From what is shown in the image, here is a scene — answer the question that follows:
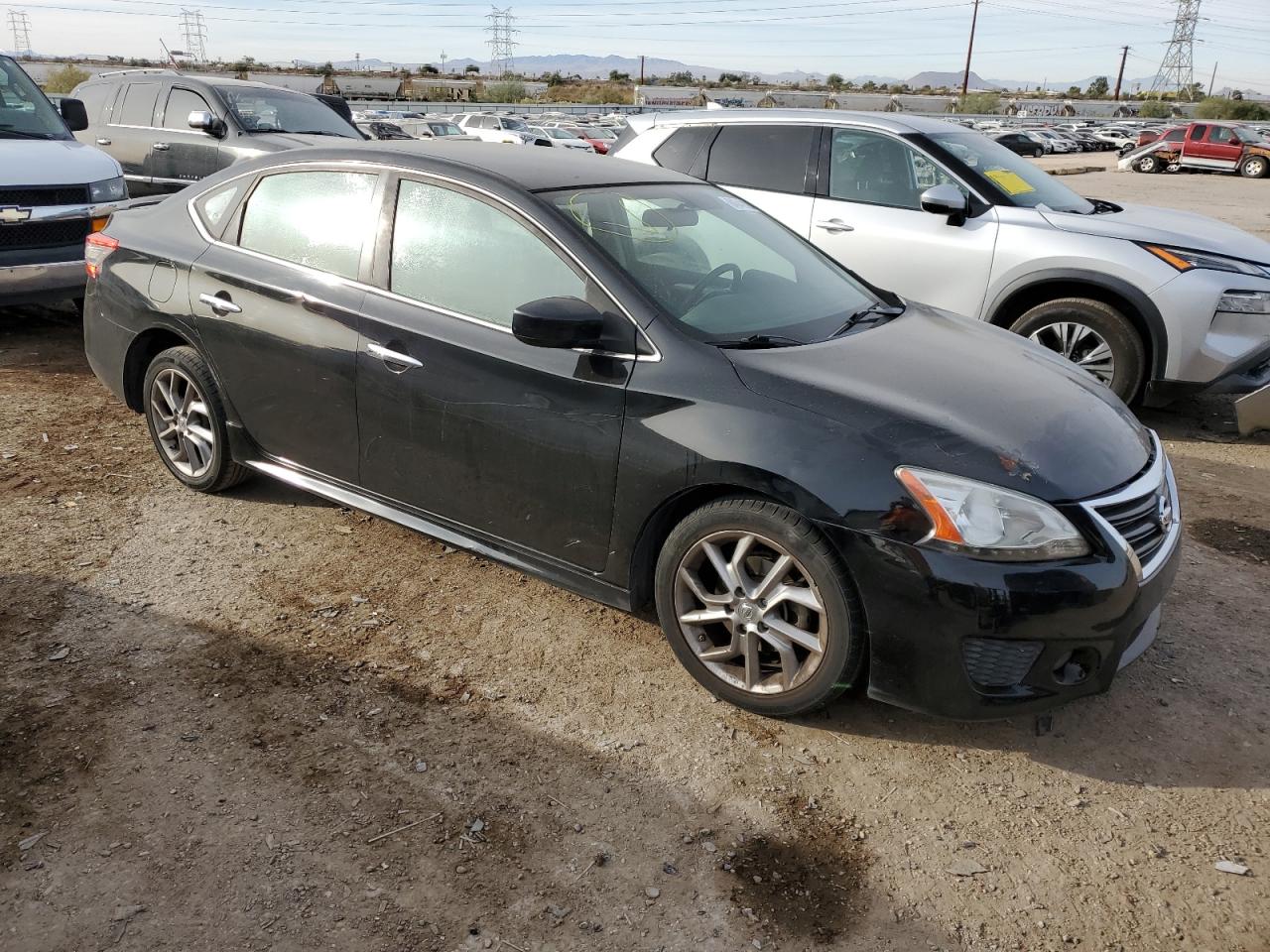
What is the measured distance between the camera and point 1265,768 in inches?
118

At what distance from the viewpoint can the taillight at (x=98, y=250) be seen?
4.78m

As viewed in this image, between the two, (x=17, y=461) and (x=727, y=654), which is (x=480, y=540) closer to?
(x=727, y=654)

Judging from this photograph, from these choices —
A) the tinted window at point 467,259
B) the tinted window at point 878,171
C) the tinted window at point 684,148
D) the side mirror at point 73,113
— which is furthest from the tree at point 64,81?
the tinted window at point 467,259

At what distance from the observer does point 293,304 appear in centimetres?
391

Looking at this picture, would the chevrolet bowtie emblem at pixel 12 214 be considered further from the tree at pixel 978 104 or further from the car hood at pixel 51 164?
the tree at pixel 978 104

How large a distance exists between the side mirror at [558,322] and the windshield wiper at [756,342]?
0.41 meters

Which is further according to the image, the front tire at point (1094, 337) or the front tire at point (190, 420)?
the front tire at point (1094, 337)

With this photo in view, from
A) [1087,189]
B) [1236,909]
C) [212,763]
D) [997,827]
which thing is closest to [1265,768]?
A: [1236,909]

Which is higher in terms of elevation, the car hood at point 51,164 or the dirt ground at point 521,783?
the car hood at point 51,164

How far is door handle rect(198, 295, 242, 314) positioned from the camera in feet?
13.6

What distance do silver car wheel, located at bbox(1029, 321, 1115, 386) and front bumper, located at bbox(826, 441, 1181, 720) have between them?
3.48 metres

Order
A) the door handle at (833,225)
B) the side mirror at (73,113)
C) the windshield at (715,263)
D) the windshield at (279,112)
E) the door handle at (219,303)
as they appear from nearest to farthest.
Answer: the windshield at (715,263)
the door handle at (219,303)
the door handle at (833,225)
the side mirror at (73,113)
the windshield at (279,112)

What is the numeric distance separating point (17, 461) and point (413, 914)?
398 centimetres

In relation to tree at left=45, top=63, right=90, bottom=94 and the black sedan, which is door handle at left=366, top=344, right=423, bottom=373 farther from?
tree at left=45, top=63, right=90, bottom=94
